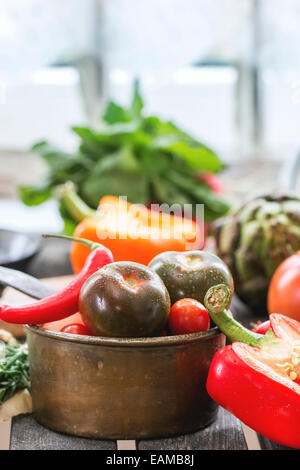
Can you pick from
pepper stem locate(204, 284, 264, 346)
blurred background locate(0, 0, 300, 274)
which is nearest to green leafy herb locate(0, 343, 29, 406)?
pepper stem locate(204, 284, 264, 346)

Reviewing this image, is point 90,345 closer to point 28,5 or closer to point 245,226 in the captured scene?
point 245,226

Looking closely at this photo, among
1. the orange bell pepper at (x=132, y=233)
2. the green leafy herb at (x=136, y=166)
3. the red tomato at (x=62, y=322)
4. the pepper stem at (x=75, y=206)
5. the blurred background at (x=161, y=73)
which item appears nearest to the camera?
the red tomato at (x=62, y=322)

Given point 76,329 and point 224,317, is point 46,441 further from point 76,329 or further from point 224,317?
point 224,317

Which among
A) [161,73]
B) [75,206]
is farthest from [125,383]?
[161,73]

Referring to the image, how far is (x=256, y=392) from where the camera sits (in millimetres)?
558

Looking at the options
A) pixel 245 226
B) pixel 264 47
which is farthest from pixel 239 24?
pixel 245 226

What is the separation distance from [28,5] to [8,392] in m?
3.18

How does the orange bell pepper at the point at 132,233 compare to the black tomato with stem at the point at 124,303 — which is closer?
the black tomato with stem at the point at 124,303

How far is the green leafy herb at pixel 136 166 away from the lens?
5.00 ft

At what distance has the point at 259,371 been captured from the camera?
56 cm

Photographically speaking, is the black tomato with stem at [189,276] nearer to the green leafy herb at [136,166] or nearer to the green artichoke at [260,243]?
the green artichoke at [260,243]

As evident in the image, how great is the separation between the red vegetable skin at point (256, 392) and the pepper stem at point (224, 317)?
0.6 inches

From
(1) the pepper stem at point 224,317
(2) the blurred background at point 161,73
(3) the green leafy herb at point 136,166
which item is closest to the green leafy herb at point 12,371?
(1) the pepper stem at point 224,317

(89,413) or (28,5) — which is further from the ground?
(28,5)
